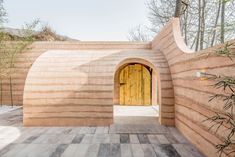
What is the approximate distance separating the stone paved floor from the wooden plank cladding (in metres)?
0.26

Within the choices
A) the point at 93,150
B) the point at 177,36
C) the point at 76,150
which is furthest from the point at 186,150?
the point at 177,36

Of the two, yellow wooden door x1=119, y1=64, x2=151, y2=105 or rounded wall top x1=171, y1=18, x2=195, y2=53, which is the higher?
rounded wall top x1=171, y1=18, x2=195, y2=53

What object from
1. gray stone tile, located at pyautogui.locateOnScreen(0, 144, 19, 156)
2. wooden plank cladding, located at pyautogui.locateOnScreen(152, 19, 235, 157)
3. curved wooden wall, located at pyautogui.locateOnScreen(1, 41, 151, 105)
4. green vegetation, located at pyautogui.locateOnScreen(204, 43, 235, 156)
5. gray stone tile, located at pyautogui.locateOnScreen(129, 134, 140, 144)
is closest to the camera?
green vegetation, located at pyautogui.locateOnScreen(204, 43, 235, 156)

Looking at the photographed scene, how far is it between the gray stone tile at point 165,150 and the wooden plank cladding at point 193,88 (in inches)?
17.0

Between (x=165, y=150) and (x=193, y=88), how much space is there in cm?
119

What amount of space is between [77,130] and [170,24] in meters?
3.36

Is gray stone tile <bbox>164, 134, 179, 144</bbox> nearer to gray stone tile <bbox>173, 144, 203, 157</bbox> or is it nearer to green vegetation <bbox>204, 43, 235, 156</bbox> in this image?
gray stone tile <bbox>173, 144, 203, 157</bbox>

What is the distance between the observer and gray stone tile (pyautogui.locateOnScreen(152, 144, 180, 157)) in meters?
3.40

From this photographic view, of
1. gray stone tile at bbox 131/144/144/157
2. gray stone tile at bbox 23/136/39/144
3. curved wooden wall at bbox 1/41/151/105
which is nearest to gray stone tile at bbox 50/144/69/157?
gray stone tile at bbox 23/136/39/144

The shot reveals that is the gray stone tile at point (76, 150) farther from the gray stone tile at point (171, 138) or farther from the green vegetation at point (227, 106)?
the green vegetation at point (227, 106)

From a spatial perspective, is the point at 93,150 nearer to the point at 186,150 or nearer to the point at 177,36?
the point at 186,150

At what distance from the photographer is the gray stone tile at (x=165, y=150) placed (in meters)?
3.40

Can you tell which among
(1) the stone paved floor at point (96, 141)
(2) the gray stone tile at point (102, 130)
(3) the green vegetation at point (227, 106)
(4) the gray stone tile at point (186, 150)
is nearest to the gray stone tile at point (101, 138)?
(1) the stone paved floor at point (96, 141)

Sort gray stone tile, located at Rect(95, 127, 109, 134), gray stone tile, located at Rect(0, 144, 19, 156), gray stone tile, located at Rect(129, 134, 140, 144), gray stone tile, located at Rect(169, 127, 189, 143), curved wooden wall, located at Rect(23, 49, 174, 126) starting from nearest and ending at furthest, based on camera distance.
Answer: gray stone tile, located at Rect(0, 144, 19, 156) → gray stone tile, located at Rect(129, 134, 140, 144) → gray stone tile, located at Rect(169, 127, 189, 143) → gray stone tile, located at Rect(95, 127, 109, 134) → curved wooden wall, located at Rect(23, 49, 174, 126)
